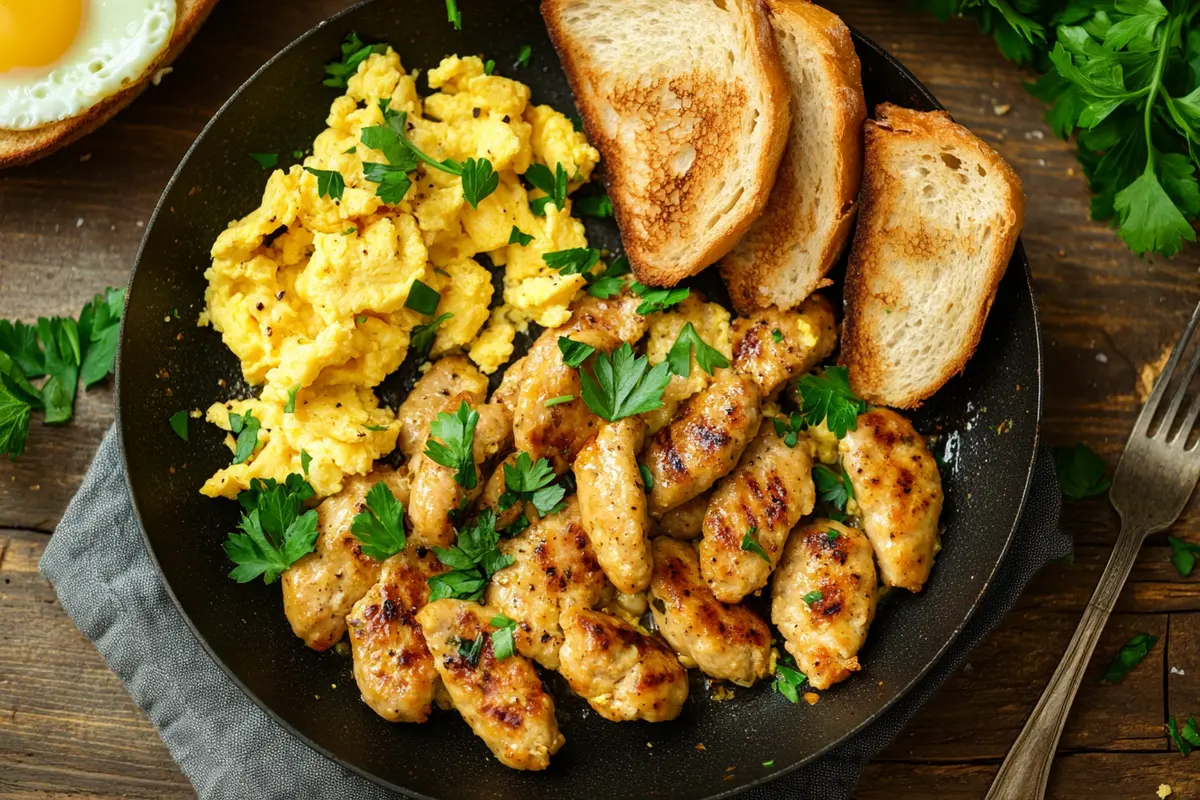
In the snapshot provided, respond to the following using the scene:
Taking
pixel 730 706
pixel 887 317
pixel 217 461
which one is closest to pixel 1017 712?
pixel 730 706

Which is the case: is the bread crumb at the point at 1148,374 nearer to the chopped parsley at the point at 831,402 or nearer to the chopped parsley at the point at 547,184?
the chopped parsley at the point at 831,402

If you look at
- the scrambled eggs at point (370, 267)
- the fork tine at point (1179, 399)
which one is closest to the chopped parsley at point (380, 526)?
the scrambled eggs at point (370, 267)

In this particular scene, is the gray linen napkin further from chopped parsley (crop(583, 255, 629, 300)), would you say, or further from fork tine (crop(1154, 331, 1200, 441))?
chopped parsley (crop(583, 255, 629, 300))

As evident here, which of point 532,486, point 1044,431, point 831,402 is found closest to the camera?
point 532,486

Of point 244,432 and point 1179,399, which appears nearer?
point 244,432

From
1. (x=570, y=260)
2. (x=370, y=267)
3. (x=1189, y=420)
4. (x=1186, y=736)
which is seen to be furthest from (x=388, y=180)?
(x=1186, y=736)

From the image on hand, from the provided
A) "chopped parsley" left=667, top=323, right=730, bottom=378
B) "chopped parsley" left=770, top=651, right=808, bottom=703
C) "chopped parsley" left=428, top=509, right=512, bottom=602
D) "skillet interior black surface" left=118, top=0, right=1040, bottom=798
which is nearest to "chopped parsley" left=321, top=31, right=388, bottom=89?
"skillet interior black surface" left=118, top=0, right=1040, bottom=798

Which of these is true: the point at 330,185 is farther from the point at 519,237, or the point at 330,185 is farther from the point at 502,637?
the point at 502,637
